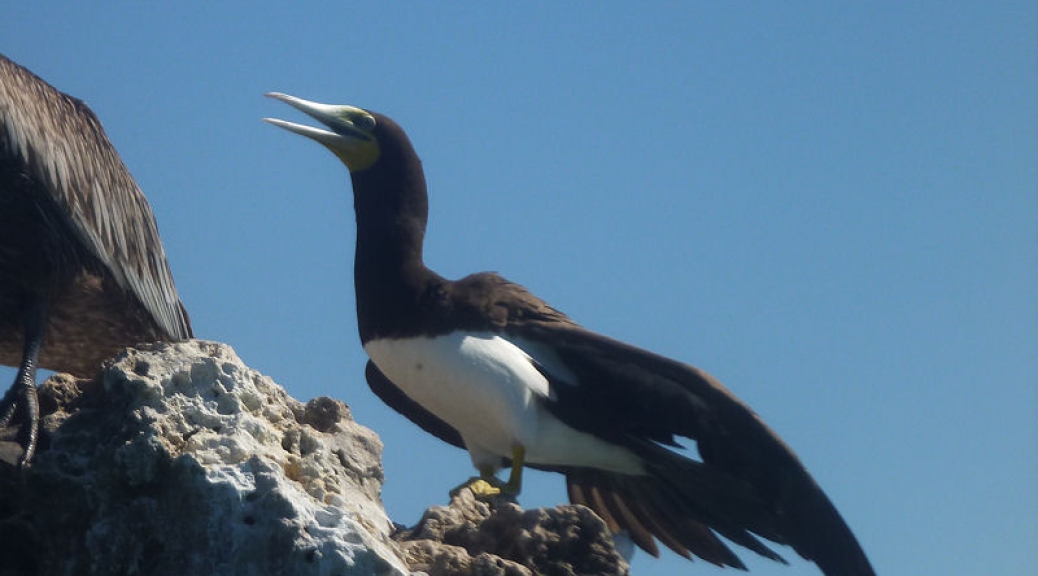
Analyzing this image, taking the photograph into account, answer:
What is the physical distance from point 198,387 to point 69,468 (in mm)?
457

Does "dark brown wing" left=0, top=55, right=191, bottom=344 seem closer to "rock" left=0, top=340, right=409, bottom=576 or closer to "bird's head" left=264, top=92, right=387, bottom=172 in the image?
"bird's head" left=264, top=92, right=387, bottom=172

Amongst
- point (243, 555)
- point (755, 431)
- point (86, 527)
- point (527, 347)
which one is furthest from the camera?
point (527, 347)

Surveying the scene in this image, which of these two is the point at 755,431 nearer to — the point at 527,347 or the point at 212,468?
the point at 527,347

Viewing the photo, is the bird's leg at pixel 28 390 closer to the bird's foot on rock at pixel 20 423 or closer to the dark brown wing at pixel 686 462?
the bird's foot on rock at pixel 20 423

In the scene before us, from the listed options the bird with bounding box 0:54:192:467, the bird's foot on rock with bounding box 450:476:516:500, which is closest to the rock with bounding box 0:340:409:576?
the bird's foot on rock with bounding box 450:476:516:500

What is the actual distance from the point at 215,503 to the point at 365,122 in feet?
14.4

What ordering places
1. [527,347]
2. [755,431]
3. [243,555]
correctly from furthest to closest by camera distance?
[527,347] < [755,431] < [243,555]

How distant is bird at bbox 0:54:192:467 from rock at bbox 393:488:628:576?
2.35 metres

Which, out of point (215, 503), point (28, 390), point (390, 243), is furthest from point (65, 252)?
point (215, 503)

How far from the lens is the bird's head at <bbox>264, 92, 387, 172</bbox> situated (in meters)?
8.12

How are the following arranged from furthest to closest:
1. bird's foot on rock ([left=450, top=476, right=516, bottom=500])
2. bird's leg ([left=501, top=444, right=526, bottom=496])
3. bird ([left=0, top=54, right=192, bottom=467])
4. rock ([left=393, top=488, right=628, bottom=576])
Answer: bird ([left=0, top=54, right=192, bottom=467])
bird's leg ([left=501, top=444, right=526, bottom=496])
bird's foot on rock ([left=450, top=476, right=516, bottom=500])
rock ([left=393, top=488, right=628, bottom=576])

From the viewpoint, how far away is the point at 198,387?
4.54m

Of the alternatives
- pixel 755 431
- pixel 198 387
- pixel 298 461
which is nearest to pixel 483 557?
pixel 298 461

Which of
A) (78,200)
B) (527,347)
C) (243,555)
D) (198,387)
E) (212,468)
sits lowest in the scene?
(243,555)
